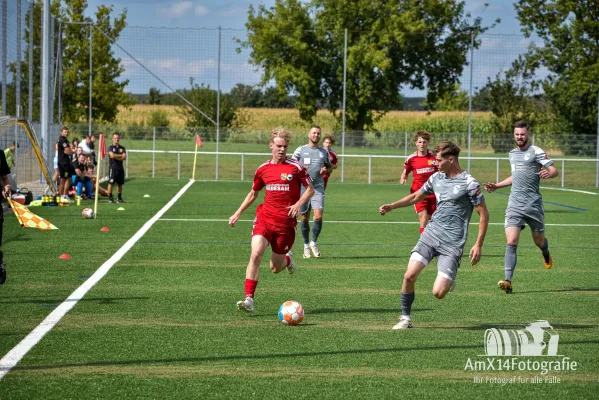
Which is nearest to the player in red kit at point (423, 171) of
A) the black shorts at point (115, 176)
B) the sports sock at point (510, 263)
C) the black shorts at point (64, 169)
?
the sports sock at point (510, 263)

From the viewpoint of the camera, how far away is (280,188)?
1004 cm

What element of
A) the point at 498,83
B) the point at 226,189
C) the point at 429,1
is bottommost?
the point at 226,189

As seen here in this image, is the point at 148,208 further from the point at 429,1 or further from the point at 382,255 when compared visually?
the point at 429,1

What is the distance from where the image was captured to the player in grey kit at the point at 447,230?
8648mm

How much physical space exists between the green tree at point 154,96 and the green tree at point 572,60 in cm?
1833

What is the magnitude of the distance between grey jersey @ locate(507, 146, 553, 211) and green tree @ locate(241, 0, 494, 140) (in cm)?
3379

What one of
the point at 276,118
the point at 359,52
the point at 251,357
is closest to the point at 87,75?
the point at 276,118

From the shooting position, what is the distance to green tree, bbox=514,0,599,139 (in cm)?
4666

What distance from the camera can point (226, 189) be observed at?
3422cm

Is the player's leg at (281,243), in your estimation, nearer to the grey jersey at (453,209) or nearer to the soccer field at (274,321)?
the soccer field at (274,321)

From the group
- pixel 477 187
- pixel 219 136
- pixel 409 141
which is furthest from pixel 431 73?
pixel 477 187

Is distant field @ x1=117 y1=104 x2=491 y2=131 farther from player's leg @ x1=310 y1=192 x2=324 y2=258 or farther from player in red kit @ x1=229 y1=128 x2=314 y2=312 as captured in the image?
player in red kit @ x1=229 y1=128 x2=314 y2=312

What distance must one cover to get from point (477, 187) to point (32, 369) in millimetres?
4300

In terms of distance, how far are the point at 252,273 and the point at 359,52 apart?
39.2 m
